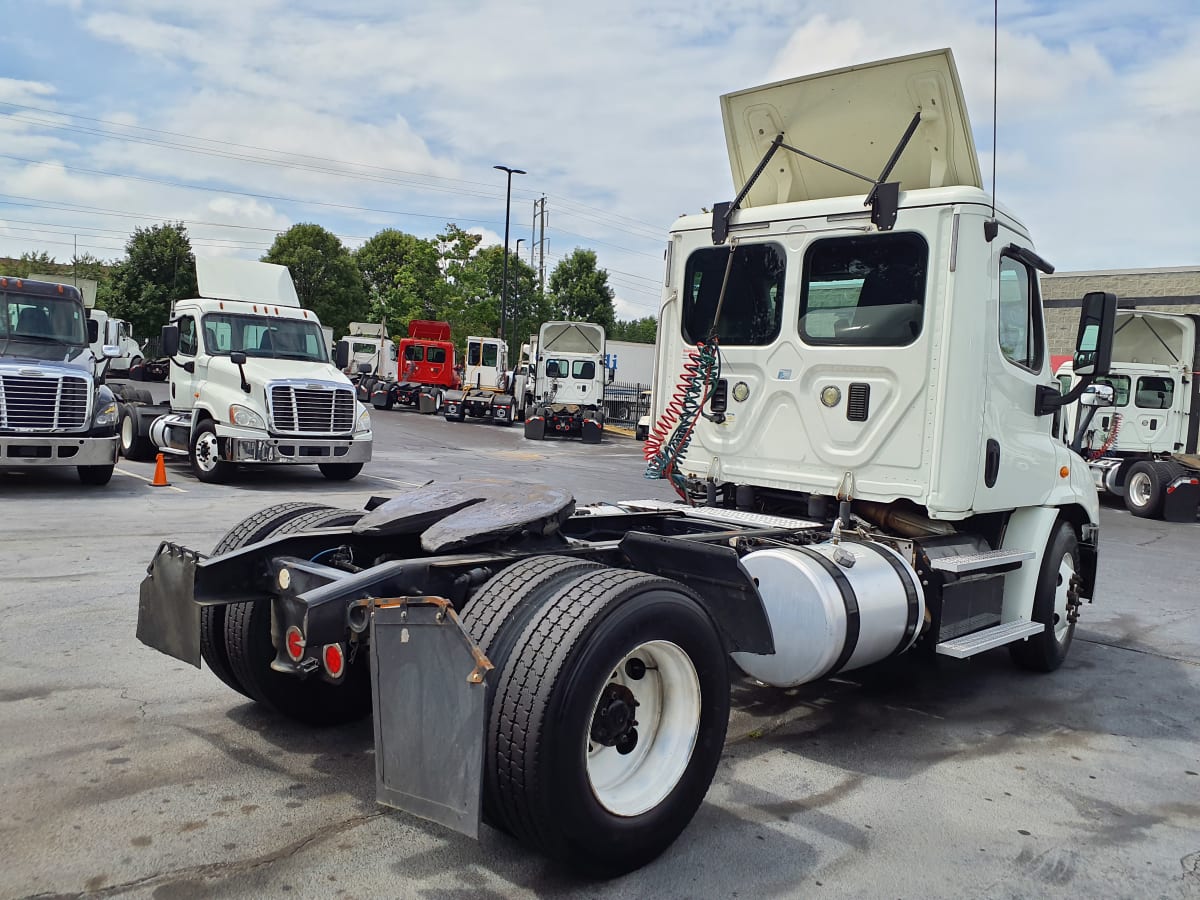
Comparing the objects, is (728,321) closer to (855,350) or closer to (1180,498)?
(855,350)

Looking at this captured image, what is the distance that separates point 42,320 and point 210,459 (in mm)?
2730

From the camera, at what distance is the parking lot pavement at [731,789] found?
10.5ft

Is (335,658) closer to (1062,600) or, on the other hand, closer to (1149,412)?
(1062,600)

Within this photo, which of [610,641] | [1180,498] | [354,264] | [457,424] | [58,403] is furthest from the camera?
[354,264]

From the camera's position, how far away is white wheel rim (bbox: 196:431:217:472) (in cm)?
1369

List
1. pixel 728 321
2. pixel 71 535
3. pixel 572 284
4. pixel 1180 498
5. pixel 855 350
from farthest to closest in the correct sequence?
pixel 572 284
pixel 1180 498
pixel 71 535
pixel 728 321
pixel 855 350

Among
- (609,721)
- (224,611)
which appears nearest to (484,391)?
(224,611)

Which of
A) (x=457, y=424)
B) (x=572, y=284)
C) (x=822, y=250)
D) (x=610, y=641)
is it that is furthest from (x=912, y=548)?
(x=572, y=284)

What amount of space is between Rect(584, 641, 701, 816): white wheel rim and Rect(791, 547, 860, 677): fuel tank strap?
1150mm

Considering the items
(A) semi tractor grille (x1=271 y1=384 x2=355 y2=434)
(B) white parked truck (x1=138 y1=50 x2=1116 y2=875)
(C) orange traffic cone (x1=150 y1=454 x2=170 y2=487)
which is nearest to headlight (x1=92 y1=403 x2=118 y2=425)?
(C) orange traffic cone (x1=150 y1=454 x2=170 y2=487)

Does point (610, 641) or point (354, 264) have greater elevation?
point (354, 264)

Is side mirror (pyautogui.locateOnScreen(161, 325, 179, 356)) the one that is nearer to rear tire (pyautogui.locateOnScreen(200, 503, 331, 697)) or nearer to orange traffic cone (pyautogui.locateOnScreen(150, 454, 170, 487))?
orange traffic cone (pyautogui.locateOnScreen(150, 454, 170, 487))

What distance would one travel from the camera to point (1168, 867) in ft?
11.8

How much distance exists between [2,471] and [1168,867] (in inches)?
570
